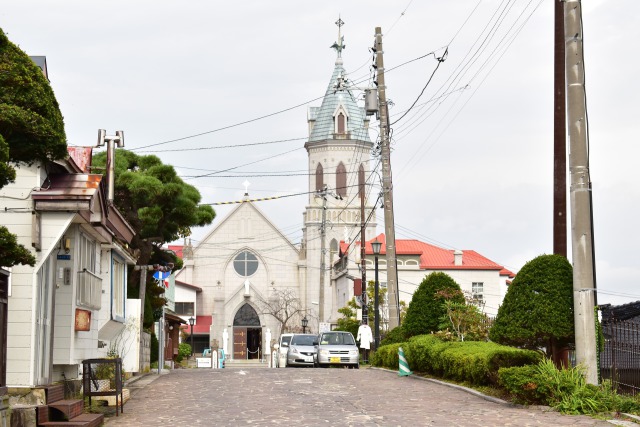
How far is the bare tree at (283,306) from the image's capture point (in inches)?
3187

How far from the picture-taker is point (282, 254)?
3346 inches

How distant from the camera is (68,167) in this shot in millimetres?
16297

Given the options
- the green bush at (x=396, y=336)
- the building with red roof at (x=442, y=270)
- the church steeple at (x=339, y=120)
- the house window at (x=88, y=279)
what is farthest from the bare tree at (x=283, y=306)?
the house window at (x=88, y=279)

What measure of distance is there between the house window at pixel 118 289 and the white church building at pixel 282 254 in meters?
53.6

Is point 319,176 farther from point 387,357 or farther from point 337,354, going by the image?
point 387,357

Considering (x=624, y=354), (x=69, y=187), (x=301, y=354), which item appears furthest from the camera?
(x=301, y=354)

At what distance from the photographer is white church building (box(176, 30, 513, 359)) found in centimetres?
8181

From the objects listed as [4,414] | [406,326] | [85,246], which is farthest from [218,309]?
[4,414]

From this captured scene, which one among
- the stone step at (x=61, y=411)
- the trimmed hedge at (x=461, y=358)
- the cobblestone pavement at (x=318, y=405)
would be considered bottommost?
the cobblestone pavement at (x=318, y=405)

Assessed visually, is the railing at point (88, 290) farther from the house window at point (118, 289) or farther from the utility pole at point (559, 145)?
the utility pole at point (559, 145)

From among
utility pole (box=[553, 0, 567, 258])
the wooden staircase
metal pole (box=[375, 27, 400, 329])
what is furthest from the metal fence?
metal pole (box=[375, 27, 400, 329])

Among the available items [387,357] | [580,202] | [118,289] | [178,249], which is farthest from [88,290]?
[178,249]

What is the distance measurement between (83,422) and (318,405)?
5.35 metres

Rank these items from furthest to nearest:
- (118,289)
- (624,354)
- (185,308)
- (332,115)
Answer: (332,115)
(185,308)
(118,289)
(624,354)
